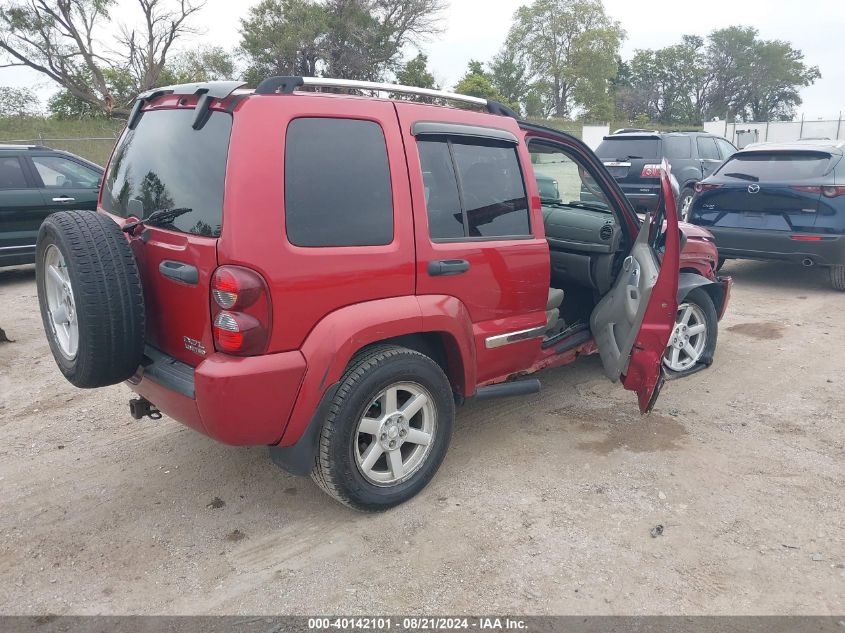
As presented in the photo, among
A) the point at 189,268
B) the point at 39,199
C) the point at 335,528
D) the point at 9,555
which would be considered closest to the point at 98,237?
the point at 189,268

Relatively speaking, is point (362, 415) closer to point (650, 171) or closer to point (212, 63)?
point (650, 171)

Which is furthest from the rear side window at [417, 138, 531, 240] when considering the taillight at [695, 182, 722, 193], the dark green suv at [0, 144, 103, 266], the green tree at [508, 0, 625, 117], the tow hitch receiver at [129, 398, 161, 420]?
the green tree at [508, 0, 625, 117]

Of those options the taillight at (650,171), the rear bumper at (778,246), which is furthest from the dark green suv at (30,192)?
the taillight at (650,171)

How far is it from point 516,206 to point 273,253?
5.16ft

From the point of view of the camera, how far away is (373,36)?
41281 millimetres

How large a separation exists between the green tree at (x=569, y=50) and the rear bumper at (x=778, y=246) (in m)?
60.2

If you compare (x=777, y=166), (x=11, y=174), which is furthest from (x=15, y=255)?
(x=777, y=166)

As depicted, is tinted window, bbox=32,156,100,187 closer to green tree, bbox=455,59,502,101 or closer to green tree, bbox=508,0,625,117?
green tree, bbox=455,59,502,101

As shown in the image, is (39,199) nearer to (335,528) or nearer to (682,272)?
(335,528)

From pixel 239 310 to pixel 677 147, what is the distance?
1126 cm

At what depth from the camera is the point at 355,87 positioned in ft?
10.0

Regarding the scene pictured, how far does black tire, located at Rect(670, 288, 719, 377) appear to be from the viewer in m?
4.79

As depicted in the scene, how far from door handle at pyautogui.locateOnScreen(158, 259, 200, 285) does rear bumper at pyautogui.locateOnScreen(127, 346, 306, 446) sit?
0.33 meters

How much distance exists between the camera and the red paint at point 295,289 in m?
2.57
